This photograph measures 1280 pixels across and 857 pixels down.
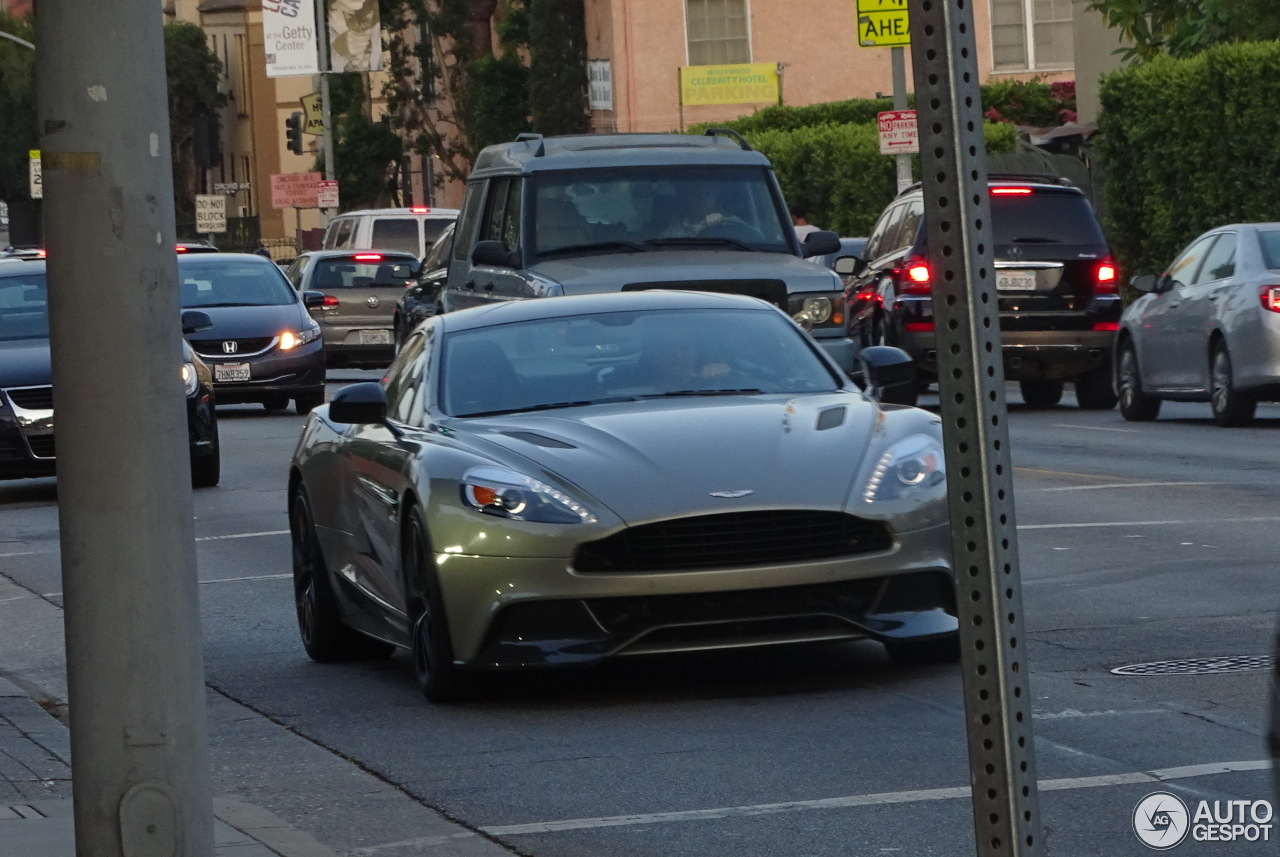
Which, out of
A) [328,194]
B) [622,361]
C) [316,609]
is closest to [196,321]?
[316,609]

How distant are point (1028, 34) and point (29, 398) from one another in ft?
138

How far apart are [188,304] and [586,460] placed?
19352mm

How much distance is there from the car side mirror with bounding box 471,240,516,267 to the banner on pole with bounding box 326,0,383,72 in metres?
44.3

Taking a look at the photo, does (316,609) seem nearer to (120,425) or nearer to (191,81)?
(120,425)

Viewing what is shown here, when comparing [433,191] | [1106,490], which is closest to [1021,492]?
[1106,490]

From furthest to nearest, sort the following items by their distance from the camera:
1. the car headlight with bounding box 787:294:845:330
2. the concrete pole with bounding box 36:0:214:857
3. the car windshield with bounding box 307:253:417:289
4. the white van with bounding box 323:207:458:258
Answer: the white van with bounding box 323:207:458:258
the car windshield with bounding box 307:253:417:289
the car headlight with bounding box 787:294:845:330
the concrete pole with bounding box 36:0:214:857

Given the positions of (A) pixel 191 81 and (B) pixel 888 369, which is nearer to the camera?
(B) pixel 888 369

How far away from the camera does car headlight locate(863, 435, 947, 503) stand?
8625 mm

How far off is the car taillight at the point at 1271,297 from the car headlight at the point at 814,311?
3448 mm

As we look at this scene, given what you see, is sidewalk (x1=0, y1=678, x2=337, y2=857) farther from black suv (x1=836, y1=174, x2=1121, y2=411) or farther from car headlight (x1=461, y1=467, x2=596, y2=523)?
black suv (x1=836, y1=174, x2=1121, y2=411)

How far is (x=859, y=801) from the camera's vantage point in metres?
6.82

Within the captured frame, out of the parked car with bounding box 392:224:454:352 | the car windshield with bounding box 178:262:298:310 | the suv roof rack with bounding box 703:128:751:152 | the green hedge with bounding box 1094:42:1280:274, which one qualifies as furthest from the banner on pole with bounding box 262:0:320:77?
the suv roof rack with bounding box 703:128:751:152

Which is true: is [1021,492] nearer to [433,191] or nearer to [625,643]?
[625,643]

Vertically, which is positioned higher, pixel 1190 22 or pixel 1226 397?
pixel 1190 22
